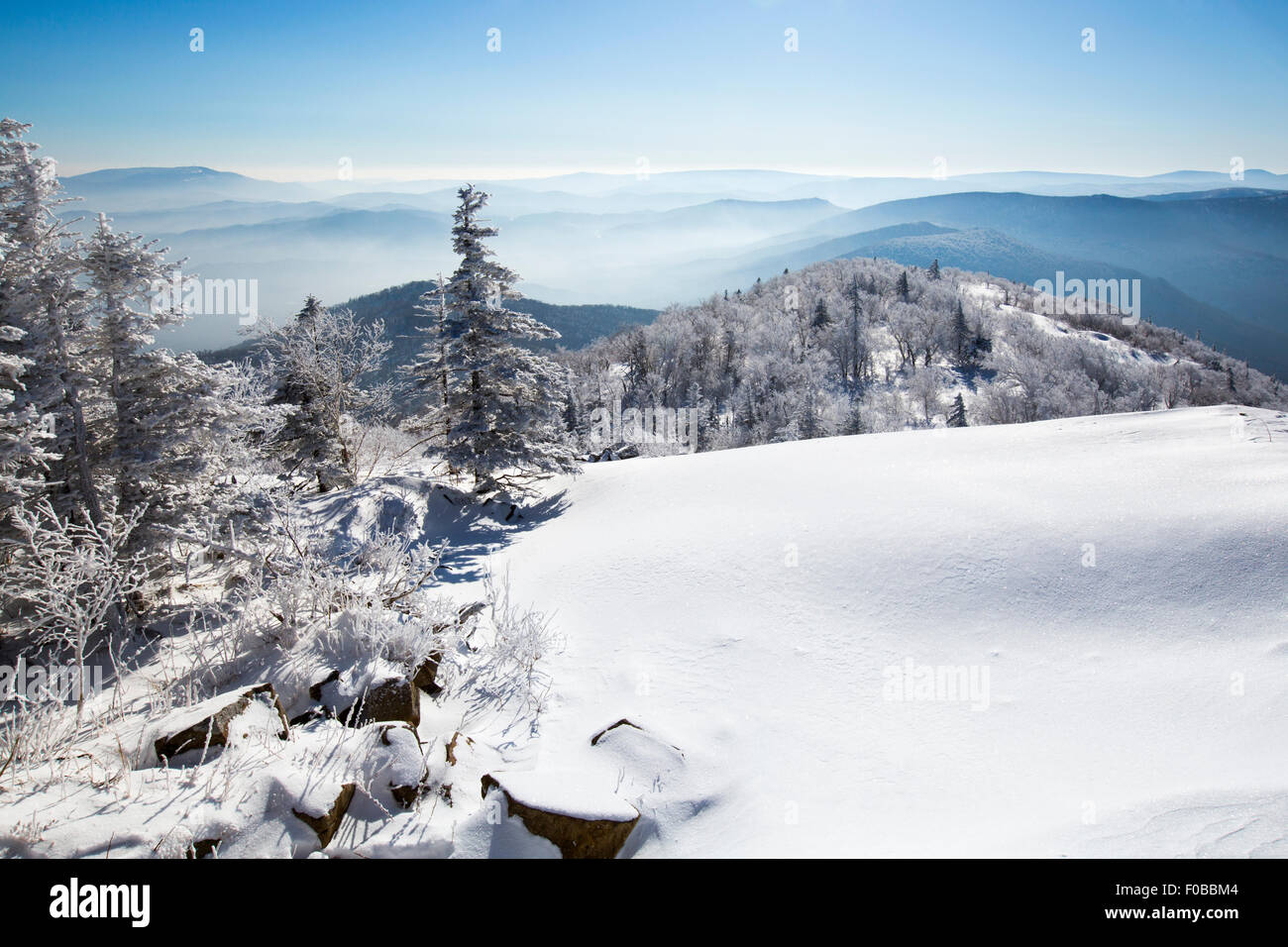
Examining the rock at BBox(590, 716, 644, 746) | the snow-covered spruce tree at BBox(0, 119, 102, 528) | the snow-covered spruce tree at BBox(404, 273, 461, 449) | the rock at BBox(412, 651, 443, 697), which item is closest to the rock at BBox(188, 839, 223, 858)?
the rock at BBox(412, 651, 443, 697)

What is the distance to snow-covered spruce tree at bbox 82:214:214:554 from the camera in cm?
998

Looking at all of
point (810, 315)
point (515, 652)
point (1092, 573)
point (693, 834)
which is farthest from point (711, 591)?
point (810, 315)

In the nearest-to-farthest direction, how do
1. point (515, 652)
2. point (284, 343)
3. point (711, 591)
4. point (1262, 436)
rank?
point (515, 652)
point (711, 591)
point (1262, 436)
point (284, 343)

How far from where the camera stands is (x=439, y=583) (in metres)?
11.1

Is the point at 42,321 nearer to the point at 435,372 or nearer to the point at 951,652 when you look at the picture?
the point at 435,372

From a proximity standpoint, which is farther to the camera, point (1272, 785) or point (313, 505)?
point (313, 505)

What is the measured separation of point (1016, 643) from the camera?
23.0ft

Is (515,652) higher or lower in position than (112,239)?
lower

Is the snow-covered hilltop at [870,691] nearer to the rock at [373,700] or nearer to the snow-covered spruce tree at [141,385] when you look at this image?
the rock at [373,700]

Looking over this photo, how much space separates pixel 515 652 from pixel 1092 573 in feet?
26.3

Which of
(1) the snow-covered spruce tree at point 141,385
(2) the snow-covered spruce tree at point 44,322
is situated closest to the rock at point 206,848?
(2) the snow-covered spruce tree at point 44,322

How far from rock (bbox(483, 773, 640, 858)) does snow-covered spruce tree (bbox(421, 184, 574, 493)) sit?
1292cm
